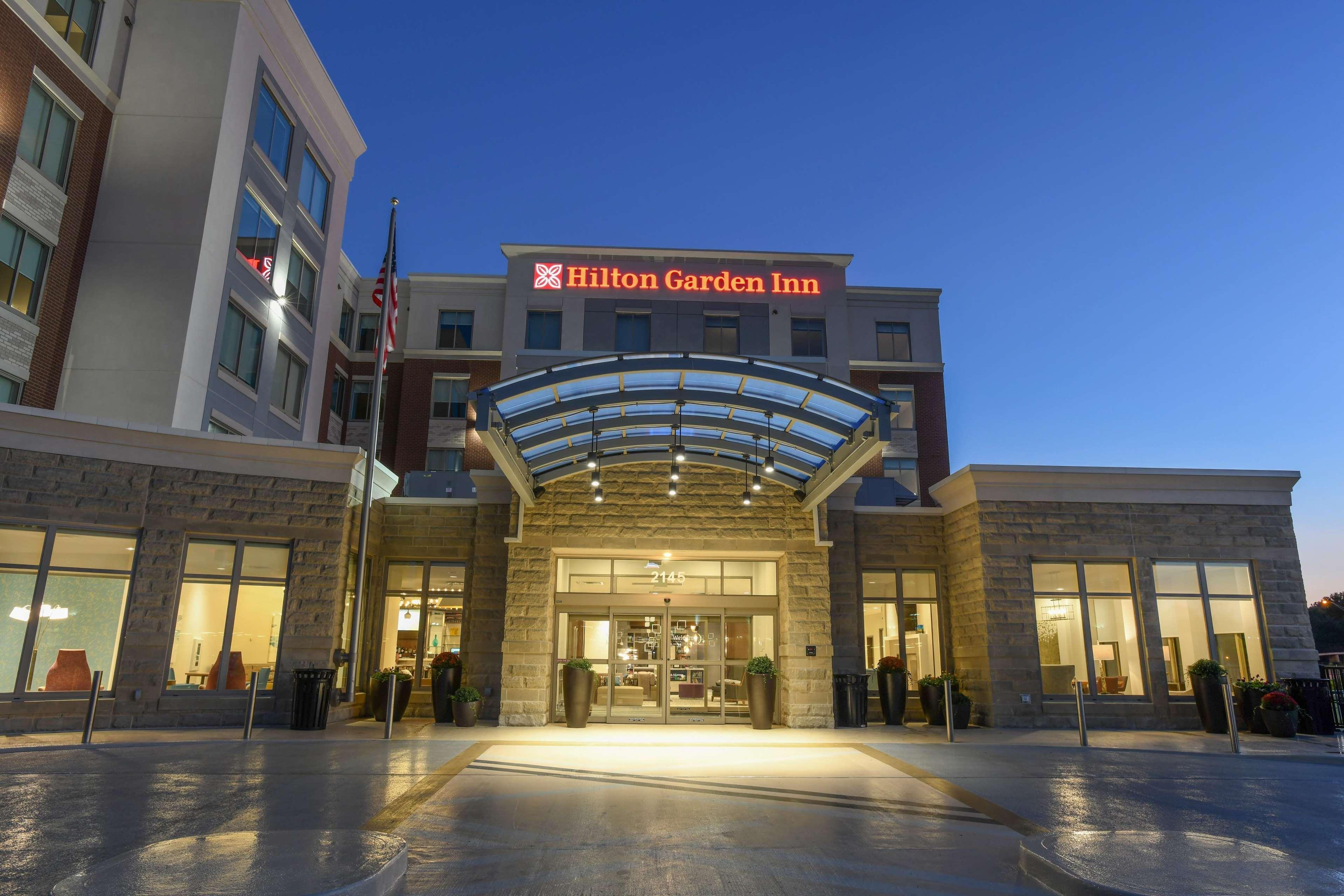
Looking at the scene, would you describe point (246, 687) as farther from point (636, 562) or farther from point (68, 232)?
point (68, 232)

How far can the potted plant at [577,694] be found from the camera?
16.6m

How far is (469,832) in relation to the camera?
23.7ft

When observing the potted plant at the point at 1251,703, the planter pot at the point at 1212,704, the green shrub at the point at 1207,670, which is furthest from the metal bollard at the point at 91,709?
the potted plant at the point at 1251,703

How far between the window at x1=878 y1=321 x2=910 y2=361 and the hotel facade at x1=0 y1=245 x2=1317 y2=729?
21.2m

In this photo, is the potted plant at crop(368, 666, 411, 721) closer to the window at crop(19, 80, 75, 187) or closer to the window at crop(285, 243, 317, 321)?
the window at crop(285, 243, 317, 321)

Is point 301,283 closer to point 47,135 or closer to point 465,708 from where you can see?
point 47,135

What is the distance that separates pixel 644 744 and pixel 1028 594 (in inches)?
333

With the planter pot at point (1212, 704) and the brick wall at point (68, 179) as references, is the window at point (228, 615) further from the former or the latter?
the planter pot at point (1212, 704)

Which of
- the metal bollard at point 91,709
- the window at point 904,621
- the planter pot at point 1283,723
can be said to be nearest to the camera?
the metal bollard at point 91,709

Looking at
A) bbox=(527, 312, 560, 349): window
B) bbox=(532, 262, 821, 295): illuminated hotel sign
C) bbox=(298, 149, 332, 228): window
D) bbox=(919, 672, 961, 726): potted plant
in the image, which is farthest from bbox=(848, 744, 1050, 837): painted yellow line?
bbox=(527, 312, 560, 349): window

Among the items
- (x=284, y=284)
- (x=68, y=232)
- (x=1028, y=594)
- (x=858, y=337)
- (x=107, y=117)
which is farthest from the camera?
(x=858, y=337)

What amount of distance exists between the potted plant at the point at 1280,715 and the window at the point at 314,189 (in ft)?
88.4

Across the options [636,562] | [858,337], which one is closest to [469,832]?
[636,562]

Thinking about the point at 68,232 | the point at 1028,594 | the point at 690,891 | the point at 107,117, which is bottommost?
the point at 690,891
